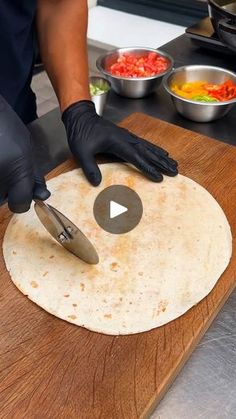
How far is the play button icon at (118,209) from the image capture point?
1.01m

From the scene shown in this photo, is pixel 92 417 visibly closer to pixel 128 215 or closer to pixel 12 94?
pixel 128 215

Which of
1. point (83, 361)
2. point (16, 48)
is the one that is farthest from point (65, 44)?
point (83, 361)

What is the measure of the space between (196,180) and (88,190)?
0.84 ft

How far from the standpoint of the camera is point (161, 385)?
75 cm

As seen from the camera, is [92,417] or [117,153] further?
[117,153]

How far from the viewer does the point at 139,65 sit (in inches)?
58.7

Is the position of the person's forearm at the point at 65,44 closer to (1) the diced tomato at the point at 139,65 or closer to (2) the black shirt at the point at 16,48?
(2) the black shirt at the point at 16,48

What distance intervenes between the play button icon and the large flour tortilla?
16 mm

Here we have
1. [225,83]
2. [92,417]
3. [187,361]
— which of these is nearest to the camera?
[92,417]

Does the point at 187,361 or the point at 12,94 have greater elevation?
the point at 12,94

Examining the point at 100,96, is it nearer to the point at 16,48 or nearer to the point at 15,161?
the point at 16,48

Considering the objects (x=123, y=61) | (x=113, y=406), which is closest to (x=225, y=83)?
(x=123, y=61)

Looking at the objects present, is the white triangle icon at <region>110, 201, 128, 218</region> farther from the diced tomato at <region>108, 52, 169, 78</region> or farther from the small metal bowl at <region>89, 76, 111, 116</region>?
the diced tomato at <region>108, 52, 169, 78</region>

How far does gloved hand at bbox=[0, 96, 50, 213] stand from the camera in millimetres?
832
